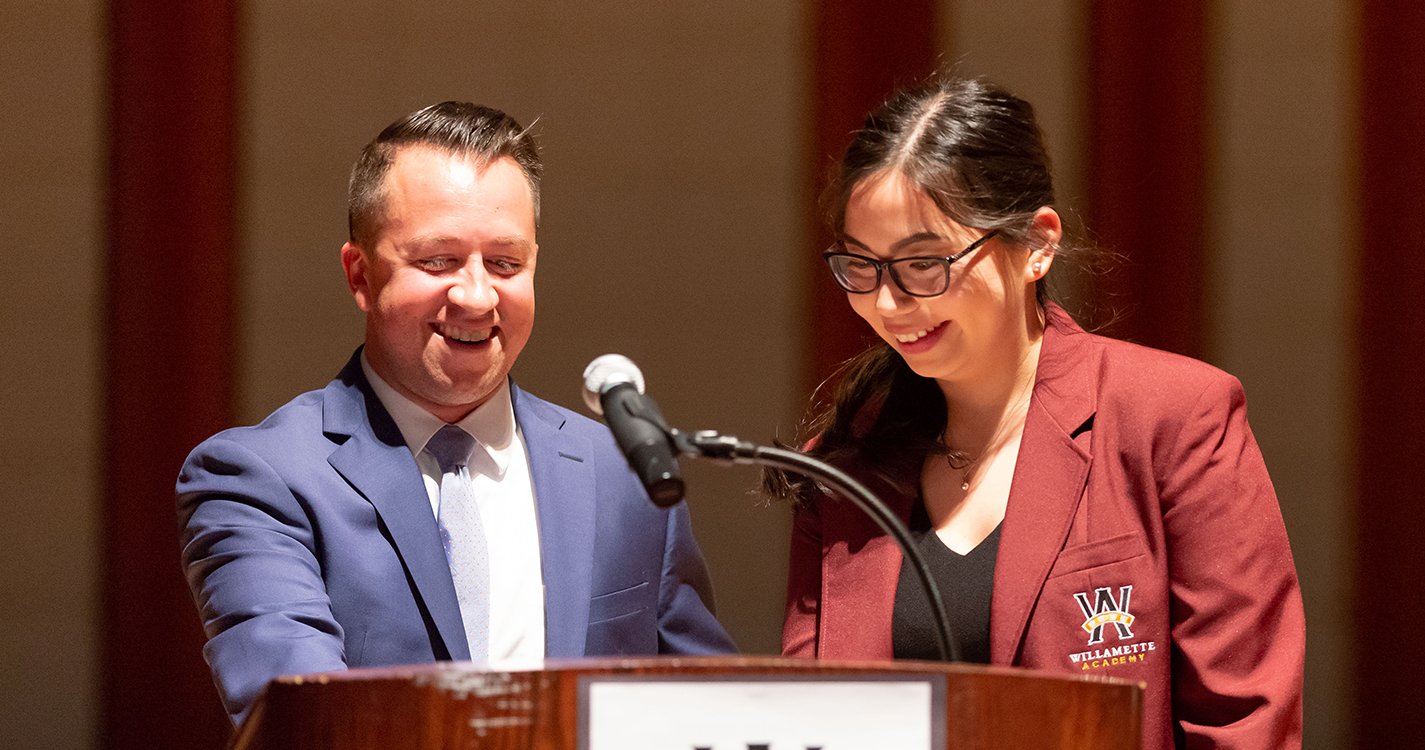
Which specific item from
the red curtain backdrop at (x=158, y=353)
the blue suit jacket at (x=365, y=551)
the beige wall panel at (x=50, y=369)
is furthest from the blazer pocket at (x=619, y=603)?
the beige wall panel at (x=50, y=369)

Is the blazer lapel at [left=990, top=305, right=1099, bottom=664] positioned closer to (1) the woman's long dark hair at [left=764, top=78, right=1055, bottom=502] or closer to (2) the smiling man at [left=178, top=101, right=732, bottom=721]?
(1) the woman's long dark hair at [left=764, top=78, right=1055, bottom=502]

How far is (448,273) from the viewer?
1566 mm

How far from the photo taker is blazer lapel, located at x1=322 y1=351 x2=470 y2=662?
1.48 m

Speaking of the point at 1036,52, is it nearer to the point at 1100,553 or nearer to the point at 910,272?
the point at 910,272

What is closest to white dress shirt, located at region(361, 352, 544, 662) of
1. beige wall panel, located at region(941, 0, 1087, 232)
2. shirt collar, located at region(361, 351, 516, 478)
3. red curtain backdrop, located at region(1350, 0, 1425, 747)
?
shirt collar, located at region(361, 351, 516, 478)

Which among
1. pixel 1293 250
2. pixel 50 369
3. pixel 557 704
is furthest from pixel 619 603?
pixel 1293 250

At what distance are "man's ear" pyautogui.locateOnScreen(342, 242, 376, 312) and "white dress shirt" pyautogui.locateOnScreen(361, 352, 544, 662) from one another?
0.29 feet

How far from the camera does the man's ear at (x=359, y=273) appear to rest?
161 cm

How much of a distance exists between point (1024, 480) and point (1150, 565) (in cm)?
17

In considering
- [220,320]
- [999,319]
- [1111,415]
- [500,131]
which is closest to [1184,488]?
[1111,415]

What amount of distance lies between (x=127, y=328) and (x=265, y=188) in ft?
1.55

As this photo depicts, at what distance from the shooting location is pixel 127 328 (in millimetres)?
3125

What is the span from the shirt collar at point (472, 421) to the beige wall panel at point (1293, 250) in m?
2.25

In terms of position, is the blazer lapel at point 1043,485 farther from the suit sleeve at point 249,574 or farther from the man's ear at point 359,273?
the man's ear at point 359,273
